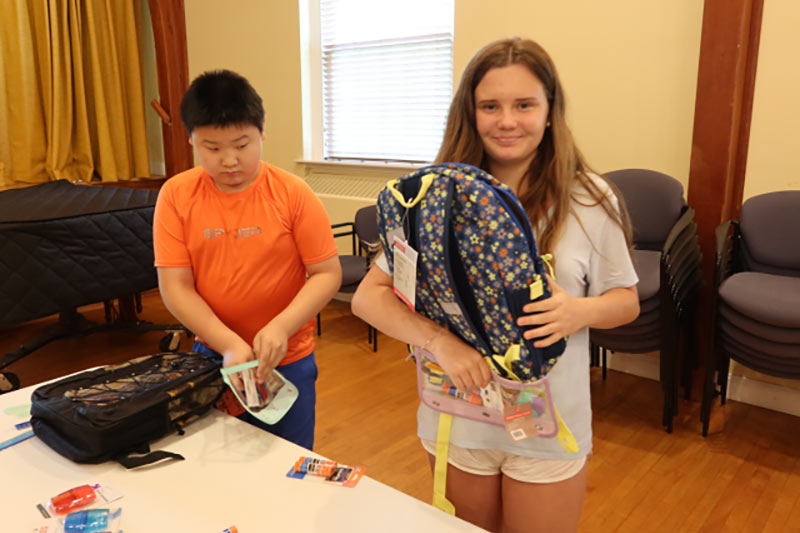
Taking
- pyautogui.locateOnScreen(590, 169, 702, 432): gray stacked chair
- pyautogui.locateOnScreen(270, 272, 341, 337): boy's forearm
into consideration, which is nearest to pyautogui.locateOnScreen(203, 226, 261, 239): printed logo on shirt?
pyautogui.locateOnScreen(270, 272, 341, 337): boy's forearm

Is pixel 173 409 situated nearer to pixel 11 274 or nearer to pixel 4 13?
pixel 11 274

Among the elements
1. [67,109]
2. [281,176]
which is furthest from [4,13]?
[281,176]

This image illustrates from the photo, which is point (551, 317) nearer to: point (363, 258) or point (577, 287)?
point (577, 287)

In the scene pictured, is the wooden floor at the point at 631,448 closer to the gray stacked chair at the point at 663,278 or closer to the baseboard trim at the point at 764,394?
the baseboard trim at the point at 764,394

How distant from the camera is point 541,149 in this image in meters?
1.11

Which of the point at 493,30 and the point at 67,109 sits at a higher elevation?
the point at 493,30

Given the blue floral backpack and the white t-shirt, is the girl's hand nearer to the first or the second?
the blue floral backpack

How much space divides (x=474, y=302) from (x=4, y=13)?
4660 mm

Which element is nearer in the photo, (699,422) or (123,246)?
(699,422)

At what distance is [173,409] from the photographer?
3.83ft

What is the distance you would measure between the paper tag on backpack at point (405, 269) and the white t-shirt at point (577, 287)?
0.50ft

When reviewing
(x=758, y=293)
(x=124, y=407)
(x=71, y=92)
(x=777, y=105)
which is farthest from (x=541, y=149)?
(x=71, y=92)

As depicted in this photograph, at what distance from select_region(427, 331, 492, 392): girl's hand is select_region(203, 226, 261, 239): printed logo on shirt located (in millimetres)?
595

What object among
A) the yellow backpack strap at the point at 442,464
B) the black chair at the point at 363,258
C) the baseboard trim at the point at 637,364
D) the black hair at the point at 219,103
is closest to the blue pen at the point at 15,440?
the black hair at the point at 219,103
